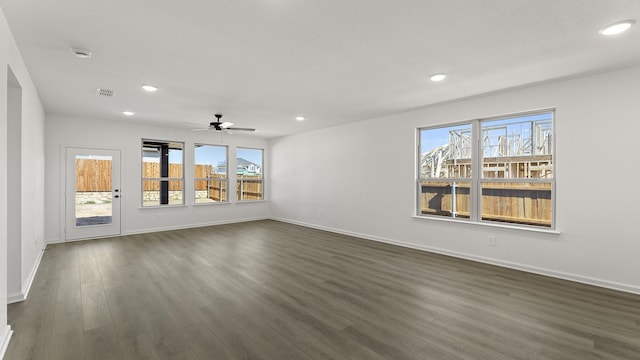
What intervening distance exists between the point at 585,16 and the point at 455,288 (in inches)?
111

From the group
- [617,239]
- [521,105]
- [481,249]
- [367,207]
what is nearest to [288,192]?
[367,207]

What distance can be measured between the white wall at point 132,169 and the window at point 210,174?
175 millimetres

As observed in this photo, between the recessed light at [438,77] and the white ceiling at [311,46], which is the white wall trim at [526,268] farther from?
the recessed light at [438,77]

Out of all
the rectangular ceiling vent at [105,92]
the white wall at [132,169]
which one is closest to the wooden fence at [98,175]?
the white wall at [132,169]

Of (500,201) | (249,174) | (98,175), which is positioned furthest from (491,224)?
(98,175)

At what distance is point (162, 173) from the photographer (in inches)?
281

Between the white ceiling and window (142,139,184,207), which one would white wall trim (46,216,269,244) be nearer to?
window (142,139,184,207)

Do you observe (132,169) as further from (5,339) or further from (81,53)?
(5,339)

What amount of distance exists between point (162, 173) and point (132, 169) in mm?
687

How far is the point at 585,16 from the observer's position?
87.6 inches

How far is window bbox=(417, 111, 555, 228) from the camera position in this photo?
13.1ft

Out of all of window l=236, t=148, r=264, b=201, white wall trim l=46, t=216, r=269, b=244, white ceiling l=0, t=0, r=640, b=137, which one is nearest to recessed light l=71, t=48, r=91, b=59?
white ceiling l=0, t=0, r=640, b=137

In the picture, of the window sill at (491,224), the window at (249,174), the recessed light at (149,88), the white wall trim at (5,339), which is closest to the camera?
the white wall trim at (5,339)

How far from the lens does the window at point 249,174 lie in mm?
8438
